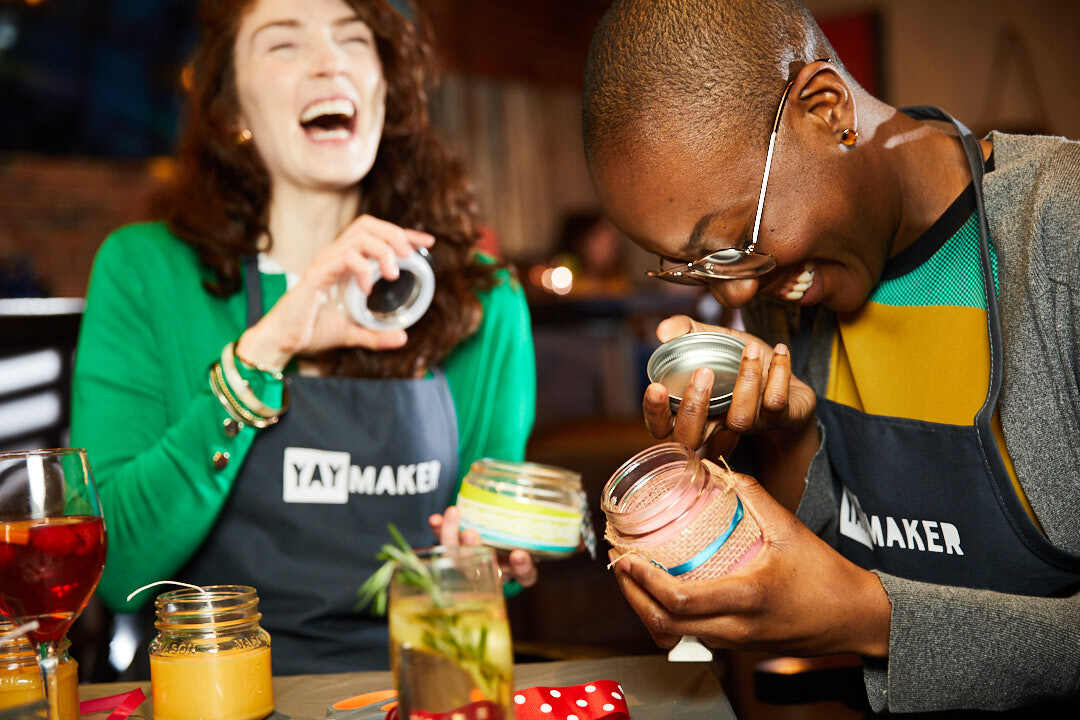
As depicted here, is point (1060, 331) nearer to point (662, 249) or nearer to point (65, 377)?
point (662, 249)

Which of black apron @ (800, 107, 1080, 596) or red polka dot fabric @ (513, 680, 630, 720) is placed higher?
black apron @ (800, 107, 1080, 596)

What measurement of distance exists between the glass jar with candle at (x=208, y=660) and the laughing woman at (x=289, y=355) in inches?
21.3

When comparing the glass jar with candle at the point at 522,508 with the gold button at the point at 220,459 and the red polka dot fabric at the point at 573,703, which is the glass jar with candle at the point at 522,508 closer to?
the red polka dot fabric at the point at 573,703

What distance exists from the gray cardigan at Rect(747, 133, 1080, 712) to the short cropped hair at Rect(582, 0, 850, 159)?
0.31 metres

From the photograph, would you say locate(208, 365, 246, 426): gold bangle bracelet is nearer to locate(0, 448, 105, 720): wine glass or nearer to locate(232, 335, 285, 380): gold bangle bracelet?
locate(232, 335, 285, 380): gold bangle bracelet

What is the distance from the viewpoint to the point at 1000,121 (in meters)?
6.92

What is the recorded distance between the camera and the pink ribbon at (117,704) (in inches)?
41.4

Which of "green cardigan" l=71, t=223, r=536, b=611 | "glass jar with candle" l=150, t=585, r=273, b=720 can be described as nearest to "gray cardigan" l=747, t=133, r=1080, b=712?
"glass jar with candle" l=150, t=585, r=273, b=720

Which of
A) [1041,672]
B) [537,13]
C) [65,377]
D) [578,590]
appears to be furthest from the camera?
[537,13]

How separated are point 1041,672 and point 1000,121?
6789 mm

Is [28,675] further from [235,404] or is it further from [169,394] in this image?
[169,394]

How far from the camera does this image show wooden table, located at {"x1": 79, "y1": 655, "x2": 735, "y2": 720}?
101 cm

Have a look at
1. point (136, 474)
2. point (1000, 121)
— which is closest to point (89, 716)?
point (136, 474)

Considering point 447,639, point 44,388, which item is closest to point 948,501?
point 447,639
